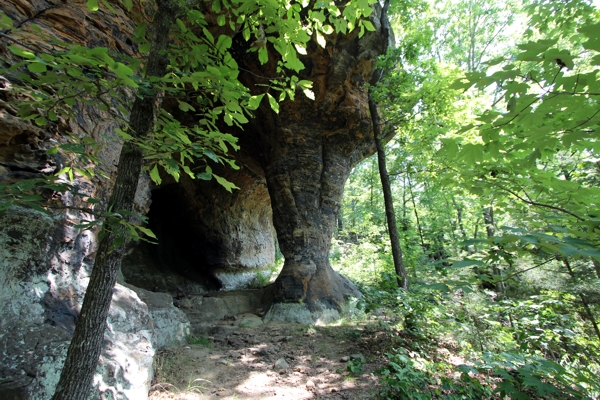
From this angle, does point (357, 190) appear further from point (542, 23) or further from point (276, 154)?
point (542, 23)

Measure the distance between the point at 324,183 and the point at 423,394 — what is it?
6316 mm

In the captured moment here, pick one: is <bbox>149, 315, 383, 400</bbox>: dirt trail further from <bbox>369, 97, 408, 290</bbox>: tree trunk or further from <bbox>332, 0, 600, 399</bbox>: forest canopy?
<bbox>369, 97, 408, 290</bbox>: tree trunk

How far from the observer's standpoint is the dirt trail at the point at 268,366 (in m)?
3.36

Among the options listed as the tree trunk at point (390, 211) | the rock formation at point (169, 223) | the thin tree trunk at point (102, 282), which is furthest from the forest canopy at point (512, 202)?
the thin tree trunk at point (102, 282)

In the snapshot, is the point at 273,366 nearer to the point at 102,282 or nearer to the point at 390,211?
the point at 102,282

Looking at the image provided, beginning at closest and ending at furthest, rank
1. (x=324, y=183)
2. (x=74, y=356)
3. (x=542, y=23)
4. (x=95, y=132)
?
(x=74, y=356), (x=542, y=23), (x=95, y=132), (x=324, y=183)

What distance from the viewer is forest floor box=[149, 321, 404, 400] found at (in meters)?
3.36

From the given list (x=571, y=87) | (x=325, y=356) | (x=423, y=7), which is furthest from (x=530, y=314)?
(x=423, y=7)

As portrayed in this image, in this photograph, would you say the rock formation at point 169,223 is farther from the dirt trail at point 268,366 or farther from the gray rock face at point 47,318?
the dirt trail at point 268,366

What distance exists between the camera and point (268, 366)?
416 cm

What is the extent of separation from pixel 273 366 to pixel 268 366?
0.07 m

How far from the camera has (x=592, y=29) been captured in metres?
1.19

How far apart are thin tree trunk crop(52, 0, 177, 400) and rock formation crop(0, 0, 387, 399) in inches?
7.3

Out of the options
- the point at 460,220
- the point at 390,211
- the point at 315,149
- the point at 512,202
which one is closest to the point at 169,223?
the point at 315,149
